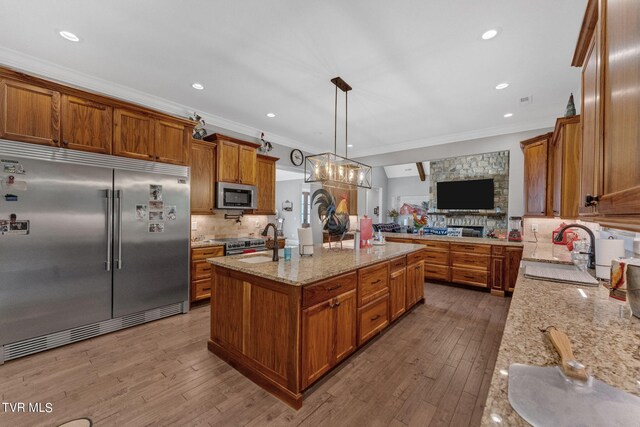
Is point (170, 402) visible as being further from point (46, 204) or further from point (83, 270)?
point (46, 204)

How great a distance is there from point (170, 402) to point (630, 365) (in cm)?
244

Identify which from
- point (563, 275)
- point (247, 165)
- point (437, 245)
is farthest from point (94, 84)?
point (437, 245)

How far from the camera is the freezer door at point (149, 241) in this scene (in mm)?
2951

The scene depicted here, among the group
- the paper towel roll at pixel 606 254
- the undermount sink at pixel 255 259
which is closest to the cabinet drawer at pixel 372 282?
the undermount sink at pixel 255 259

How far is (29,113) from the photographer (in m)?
2.46

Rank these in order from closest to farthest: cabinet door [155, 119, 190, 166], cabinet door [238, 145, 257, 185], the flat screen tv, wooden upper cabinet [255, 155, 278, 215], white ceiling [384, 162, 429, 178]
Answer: cabinet door [155, 119, 190, 166]
cabinet door [238, 145, 257, 185]
wooden upper cabinet [255, 155, 278, 215]
the flat screen tv
white ceiling [384, 162, 429, 178]

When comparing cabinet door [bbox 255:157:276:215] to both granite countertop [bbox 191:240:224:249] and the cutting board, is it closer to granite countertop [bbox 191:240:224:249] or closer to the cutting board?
granite countertop [bbox 191:240:224:249]

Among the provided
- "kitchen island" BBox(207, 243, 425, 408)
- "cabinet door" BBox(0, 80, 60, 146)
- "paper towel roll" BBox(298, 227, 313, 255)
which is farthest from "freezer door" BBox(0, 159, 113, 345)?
"paper towel roll" BBox(298, 227, 313, 255)

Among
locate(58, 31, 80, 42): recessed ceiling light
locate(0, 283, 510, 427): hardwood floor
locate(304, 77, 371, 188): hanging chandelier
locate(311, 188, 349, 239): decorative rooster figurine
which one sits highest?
locate(58, 31, 80, 42): recessed ceiling light

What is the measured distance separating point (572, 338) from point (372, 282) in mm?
1684

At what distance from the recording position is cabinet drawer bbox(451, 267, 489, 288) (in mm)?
4406

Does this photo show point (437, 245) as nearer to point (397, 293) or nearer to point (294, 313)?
point (397, 293)

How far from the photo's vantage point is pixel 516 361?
2.77ft

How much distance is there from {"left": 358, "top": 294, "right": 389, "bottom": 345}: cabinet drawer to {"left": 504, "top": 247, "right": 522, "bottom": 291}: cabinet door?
8.51 ft
